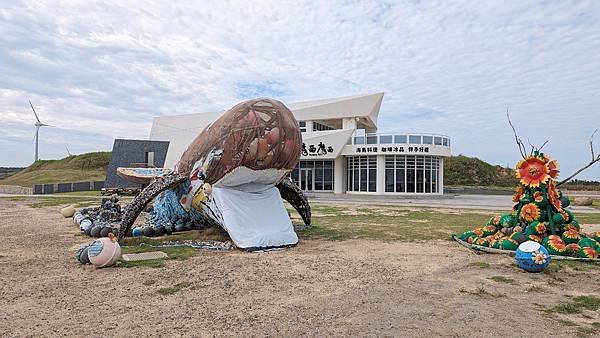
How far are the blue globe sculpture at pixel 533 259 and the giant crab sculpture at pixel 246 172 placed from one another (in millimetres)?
4975

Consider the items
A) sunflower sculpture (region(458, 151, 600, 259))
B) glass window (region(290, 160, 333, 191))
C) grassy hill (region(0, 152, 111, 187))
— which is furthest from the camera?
grassy hill (region(0, 152, 111, 187))

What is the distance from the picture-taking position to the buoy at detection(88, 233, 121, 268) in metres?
8.33

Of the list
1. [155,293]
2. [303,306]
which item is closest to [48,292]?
[155,293]

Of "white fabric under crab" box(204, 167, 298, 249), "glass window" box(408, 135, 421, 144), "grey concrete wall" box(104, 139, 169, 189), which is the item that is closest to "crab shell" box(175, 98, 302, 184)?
"white fabric under crab" box(204, 167, 298, 249)

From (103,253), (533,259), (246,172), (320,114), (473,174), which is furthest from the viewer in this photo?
(473,174)

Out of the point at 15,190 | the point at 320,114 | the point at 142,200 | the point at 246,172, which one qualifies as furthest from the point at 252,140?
the point at 15,190

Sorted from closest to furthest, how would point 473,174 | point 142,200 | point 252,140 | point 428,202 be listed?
point 252,140 → point 142,200 → point 428,202 → point 473,174

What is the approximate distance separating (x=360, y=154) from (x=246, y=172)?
23.3 m

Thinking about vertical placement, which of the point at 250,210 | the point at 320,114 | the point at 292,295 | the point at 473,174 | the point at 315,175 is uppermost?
the point at 320,114

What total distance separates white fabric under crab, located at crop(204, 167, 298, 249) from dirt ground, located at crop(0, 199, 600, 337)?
53 cm

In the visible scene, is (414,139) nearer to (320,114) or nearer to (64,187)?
(320,114)

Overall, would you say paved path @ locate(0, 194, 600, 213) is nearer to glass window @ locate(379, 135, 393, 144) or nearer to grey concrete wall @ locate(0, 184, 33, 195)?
glass window @ locate(379, 135, 393, 144)

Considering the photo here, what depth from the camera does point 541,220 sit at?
10102 mm

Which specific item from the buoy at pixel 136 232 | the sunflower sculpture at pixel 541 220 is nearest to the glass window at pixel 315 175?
the buoy at pixel 136 232
